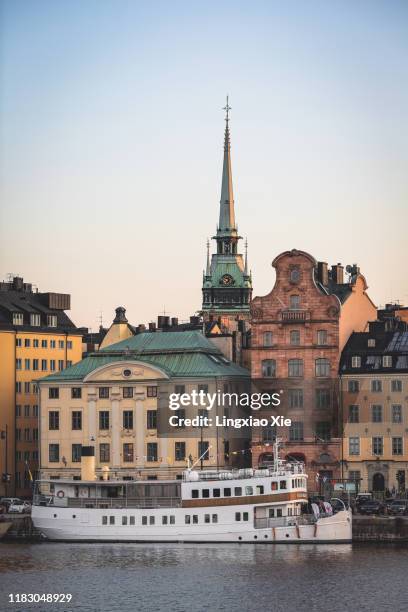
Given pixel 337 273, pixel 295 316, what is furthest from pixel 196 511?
pixel 337 273

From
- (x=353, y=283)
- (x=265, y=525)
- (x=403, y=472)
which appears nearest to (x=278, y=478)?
(x=265, y=525)

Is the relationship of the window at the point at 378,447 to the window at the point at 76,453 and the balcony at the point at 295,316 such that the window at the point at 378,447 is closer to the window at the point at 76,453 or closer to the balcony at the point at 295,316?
the balcony at the point at 295,316

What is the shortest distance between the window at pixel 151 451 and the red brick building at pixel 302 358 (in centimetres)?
849

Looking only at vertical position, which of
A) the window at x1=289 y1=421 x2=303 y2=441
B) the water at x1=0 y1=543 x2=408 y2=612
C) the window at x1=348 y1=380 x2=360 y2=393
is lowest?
the water at x1=0 y1=543 x2=408 y2=612

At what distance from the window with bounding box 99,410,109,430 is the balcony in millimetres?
17694

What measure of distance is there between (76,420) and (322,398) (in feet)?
73.5

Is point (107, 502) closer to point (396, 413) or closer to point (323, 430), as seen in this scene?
point (323, 430)

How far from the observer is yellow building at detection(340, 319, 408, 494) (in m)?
168

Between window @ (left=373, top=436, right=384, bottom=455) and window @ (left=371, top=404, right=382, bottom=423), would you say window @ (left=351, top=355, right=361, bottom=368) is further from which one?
window @ (left=373, top=436, right=384, bottom=455)

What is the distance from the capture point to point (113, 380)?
581 ft

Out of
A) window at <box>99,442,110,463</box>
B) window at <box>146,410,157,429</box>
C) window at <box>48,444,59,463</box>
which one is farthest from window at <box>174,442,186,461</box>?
window at <box>48,444,59,463</box>

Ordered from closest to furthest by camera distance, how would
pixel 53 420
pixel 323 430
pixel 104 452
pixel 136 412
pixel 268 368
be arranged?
pixel 323 430, pixel 268 368, pixel 136 412, pixel 104 452, pixel 53 420

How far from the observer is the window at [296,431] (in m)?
172

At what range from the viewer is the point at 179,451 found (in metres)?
174
